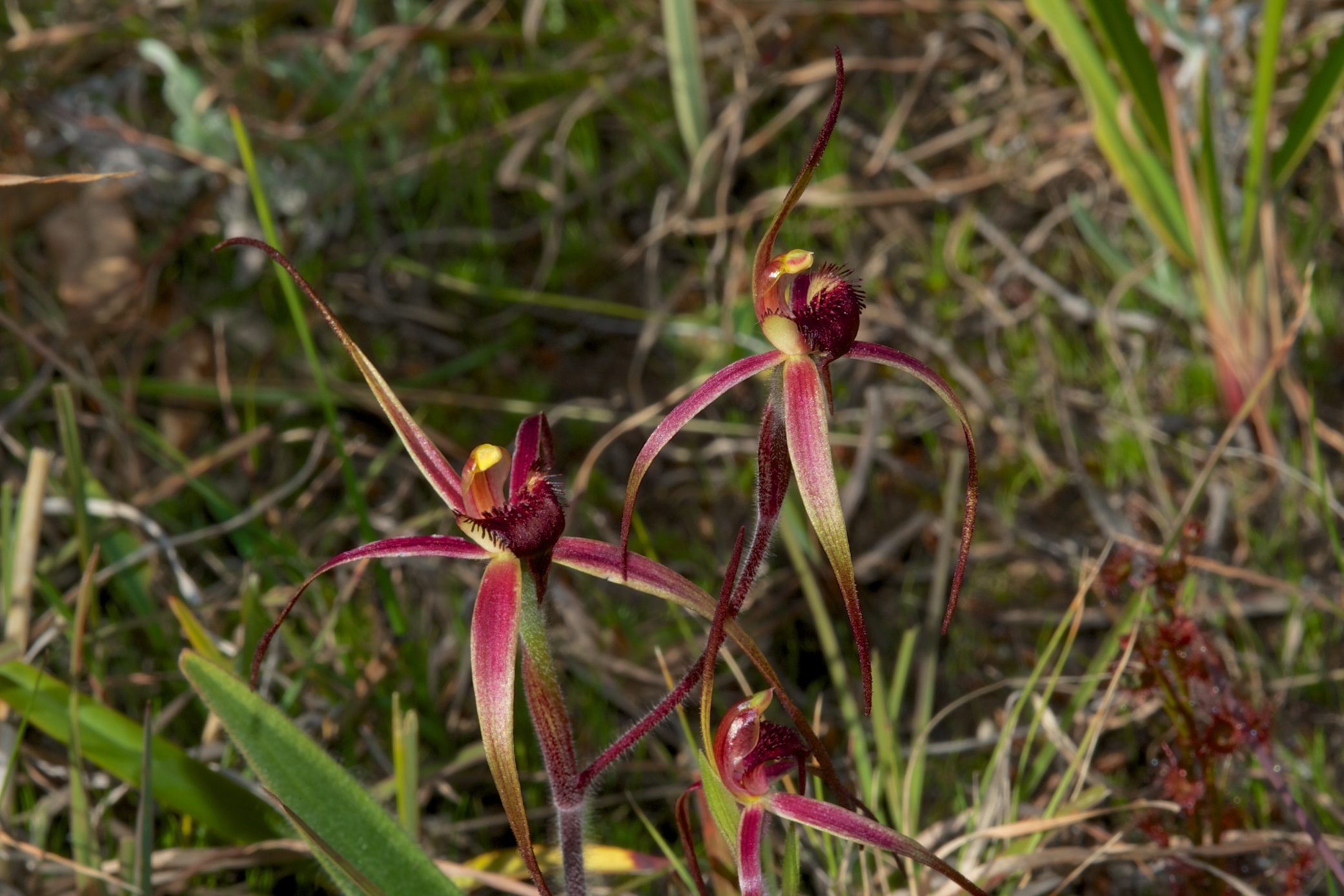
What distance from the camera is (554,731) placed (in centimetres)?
116

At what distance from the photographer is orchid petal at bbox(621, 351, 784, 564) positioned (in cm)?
101

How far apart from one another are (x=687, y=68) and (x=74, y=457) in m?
1.66

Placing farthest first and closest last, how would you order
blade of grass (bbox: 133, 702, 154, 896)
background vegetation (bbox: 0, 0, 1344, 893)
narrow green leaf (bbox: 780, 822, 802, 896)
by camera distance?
1. background vegetation (bbox: 0, 0, 1344, 893)
2. blade of grass (bbox: 133, 702, 154, 896)
3. narrow green leaf (bbox: 780, 822, 802, 896)

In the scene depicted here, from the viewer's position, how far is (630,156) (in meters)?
3.20

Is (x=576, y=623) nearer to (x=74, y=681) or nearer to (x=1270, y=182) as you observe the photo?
(x=74, y=681)

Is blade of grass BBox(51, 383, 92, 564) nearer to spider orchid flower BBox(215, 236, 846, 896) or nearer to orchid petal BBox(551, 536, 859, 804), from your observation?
spider orchid flower BBox(215, 236, 846, 896)

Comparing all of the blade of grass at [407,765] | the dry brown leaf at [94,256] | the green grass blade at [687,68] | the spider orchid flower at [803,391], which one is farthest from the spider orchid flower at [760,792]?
the dry brown leaf at [94,256]

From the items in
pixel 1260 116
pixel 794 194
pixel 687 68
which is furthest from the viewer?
pixel 687 68

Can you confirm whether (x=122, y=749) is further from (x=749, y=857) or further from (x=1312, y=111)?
(x=1312, y=111)

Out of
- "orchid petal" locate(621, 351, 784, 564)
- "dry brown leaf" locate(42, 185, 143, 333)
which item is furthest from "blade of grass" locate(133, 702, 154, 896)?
"dry brown leaf" locate(42, 185, 143, 333)

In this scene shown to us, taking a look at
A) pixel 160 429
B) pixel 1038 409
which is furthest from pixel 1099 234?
pixel 160 429

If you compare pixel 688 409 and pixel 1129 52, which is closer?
pixel 688 409

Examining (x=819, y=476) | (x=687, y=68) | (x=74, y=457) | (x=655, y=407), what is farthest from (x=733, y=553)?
(x=687, y=68)

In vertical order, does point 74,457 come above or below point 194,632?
above
